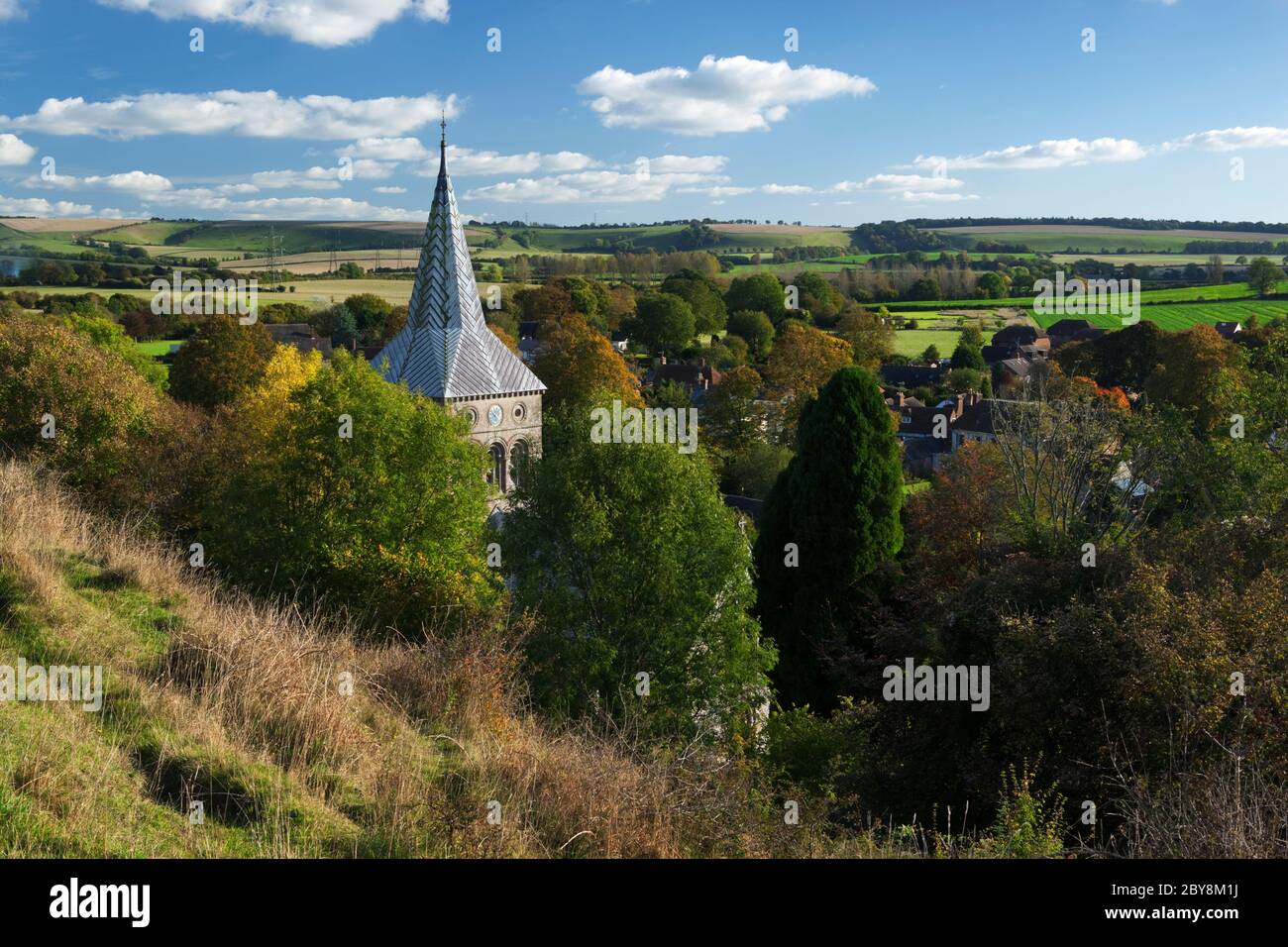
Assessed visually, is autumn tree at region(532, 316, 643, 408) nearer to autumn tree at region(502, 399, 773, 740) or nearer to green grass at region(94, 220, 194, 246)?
autumn tree at region(502, 399, 773, 740)

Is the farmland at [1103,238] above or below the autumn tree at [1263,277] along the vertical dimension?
above

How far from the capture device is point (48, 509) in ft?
46.8

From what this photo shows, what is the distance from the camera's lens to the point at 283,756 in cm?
853

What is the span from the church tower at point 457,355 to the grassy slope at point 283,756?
90.8ft

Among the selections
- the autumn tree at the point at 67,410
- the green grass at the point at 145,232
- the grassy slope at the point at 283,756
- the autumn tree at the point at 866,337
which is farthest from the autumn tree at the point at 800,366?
the green grass at the point at 145,232

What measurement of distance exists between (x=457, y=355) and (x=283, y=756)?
106ft

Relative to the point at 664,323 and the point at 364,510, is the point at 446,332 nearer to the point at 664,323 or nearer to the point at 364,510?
the point at 364,510

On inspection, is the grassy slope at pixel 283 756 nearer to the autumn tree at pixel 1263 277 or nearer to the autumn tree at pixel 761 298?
the autumn tree at pixel 761 298

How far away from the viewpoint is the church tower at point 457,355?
129ft

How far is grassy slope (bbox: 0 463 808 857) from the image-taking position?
707cm

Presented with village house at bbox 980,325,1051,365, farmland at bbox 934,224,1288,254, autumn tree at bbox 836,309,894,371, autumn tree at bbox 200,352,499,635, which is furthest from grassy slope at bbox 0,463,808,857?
farmland at bbox 934,224,1288,254

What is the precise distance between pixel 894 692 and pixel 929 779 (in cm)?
191

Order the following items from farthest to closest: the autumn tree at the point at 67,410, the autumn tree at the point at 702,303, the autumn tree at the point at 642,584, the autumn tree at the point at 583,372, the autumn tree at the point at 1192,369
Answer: the autumn tree at the point at 702,303 < the autumn tree at the point at 1192,369 < the autumn tree at the point at 583,372 < the autumn tree at the point at 67,410 < the autumn tree at the point at 642,584
